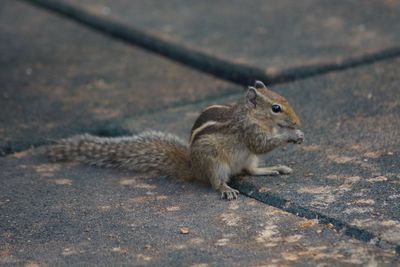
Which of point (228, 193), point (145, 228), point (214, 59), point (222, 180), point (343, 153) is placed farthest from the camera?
point (214, 59)

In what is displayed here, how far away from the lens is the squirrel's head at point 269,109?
15.0ft

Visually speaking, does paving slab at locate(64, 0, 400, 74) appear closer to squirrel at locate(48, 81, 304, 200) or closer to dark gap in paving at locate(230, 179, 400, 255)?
squirrel at locate(48, 81, 304, 200)

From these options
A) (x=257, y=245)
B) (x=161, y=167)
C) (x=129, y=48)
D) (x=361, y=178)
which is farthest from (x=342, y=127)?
(x=129, y=48)

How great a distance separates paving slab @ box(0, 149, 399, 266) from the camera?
146 inches

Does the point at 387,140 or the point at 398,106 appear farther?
the point at 398,106

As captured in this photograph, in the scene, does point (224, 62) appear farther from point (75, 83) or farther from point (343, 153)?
point (343, 153)

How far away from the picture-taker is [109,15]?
8.00 meters

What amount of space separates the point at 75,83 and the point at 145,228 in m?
2.65

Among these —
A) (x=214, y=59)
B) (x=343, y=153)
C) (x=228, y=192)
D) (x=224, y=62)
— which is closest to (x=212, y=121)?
(x=228, y=192)

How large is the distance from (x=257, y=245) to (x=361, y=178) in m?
0.90

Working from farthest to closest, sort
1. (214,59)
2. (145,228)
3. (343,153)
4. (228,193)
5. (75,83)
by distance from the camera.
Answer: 1. (214,59)
2. (75,83)
3. (343,153)
4. (228,193)
5. (145,228)

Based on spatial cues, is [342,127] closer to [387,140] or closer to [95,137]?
[387,140]

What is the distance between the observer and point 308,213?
4.10 metres

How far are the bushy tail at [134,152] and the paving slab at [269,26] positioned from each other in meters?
1.64
